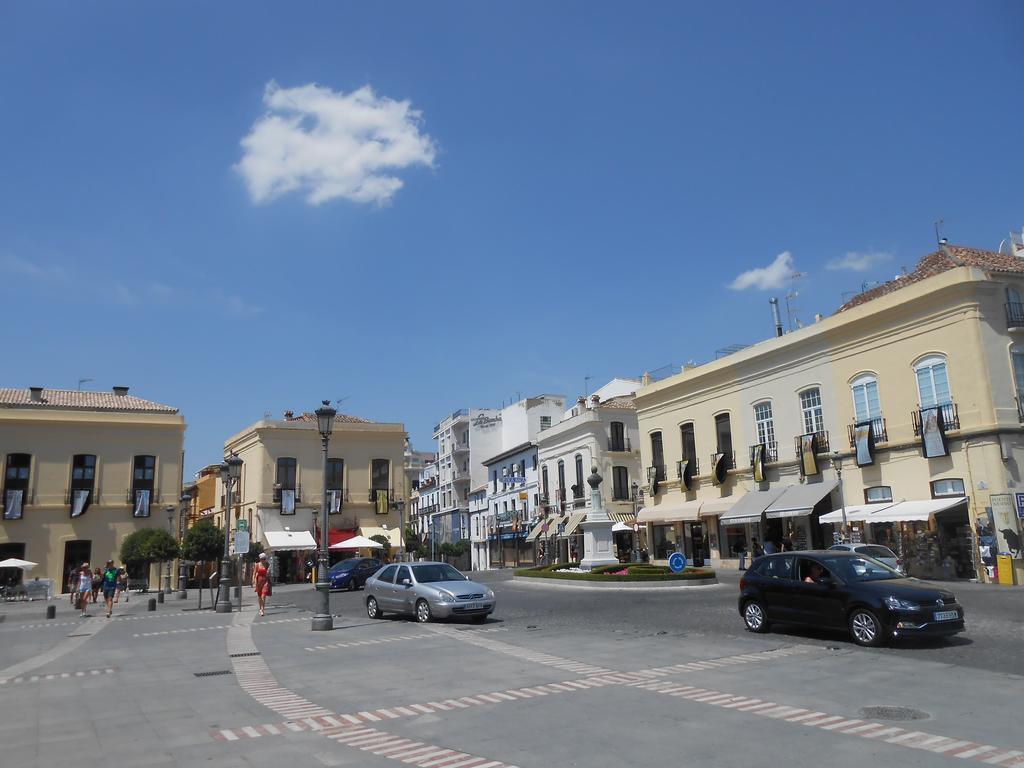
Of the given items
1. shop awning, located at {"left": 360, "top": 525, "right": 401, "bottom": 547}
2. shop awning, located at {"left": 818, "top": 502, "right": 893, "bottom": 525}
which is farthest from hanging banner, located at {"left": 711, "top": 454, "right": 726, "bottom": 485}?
shop awning, located at {"left": 360, "top": 525, "right": 401, "bottom": 547}

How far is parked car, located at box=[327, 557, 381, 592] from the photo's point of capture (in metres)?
35.7

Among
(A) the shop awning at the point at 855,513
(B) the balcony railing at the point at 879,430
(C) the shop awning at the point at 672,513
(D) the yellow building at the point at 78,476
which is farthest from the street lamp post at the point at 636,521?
(D) the yellow building at the point at 78,476

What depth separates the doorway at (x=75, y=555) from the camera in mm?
43500

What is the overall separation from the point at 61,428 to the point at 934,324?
43630mm

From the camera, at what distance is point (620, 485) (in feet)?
175

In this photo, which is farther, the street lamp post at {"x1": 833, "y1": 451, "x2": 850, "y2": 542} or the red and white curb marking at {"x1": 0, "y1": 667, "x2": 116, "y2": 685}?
the street lamp post at {"x1": 833, "y1": 451, "x2": 850, "y2": 542}

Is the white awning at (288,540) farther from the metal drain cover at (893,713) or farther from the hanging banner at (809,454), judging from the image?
the metal drain cover at (893,713)

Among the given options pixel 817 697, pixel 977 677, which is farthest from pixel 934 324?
pixel 817 697

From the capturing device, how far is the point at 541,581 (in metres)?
31.7

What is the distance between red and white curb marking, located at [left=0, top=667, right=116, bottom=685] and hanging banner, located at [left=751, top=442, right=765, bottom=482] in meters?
30.1

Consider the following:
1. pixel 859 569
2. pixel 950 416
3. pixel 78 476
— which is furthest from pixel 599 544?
pixel 78 476

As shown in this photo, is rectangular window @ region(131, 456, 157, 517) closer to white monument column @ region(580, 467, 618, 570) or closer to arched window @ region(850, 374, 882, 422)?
white monument column @ region(580, 467, 618, 570)

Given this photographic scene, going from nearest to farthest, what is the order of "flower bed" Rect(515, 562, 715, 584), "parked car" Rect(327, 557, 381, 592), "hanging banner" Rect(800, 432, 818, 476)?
"flower bed" Rect(515, 562, 715, 584) → "hanging banner" Rect(800, 432, 818, 476) → "parked car" Rect(327, 557, 381, 592)

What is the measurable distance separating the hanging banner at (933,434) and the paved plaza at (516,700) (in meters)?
15.2
